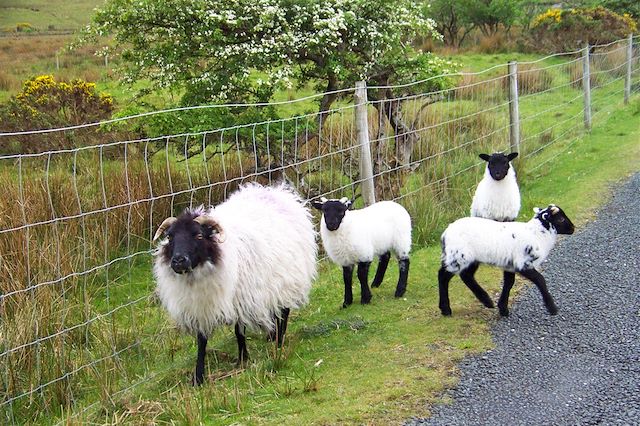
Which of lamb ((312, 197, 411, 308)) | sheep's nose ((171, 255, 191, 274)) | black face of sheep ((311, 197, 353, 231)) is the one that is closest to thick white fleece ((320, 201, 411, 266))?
lamb ((312, 197, 411, 308))

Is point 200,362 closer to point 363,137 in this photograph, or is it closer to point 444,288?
point 444,288

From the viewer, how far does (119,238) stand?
26.7 feet

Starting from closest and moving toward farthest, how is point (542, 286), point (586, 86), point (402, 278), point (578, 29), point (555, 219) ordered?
point (542, 286) < point (555, 219) < point (402, 278) < point (586, 86) < point (578, 29)

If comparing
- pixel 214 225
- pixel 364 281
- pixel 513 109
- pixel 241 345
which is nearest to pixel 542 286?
pixel 364 281

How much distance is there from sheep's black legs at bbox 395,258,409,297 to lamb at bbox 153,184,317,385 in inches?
34.2

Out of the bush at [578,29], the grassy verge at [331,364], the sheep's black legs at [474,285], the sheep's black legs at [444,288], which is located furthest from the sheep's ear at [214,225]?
the bush at [578,29]

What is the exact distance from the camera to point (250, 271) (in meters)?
5.66

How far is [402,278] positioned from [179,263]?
2536mm

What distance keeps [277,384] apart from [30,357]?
175 centimetres

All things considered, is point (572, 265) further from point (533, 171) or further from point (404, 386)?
point (533, 171)

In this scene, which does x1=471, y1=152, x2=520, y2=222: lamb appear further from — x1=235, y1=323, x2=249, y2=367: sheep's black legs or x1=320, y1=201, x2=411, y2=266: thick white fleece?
x1=235, y1=323, x2=249, y2=367: sheep's black legs

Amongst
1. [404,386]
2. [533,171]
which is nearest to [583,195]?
[533,171]

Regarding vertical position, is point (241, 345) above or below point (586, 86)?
below

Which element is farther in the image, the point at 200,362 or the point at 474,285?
the point at 474,285
